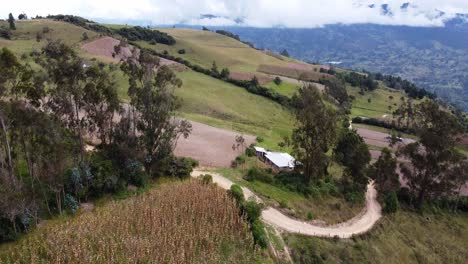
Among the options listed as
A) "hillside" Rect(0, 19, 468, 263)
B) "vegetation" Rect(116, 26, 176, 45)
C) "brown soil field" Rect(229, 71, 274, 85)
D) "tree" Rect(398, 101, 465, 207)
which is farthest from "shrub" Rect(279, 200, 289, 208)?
"vegetation" Rect(116, 26, 176, 45)

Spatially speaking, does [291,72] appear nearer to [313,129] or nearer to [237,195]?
[313,129]

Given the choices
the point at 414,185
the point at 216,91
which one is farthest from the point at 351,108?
the point at 414,185

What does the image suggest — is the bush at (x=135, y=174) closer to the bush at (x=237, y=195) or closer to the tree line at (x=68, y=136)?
the tree line at (x=68, y=136)

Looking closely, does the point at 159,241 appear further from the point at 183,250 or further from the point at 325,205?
the point at 325,205

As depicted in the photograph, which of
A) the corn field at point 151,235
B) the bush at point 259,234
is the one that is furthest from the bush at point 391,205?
the corn field at point 151,235

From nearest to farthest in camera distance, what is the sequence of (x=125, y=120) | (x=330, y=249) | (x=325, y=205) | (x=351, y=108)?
(x=330, y=249), (x=125, y=120), (x=325, y=205), (x=351, y=108)

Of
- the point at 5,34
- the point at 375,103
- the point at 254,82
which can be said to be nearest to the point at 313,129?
the point at 254,82

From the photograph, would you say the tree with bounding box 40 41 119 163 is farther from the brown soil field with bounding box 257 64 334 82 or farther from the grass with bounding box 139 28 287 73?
the brown soil field with bounding box 257 64 334 82
